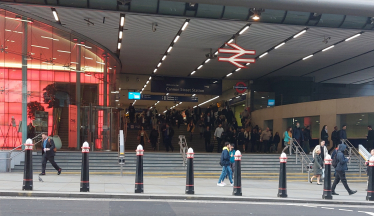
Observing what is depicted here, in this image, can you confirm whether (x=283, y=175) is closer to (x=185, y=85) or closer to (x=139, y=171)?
(x=139, y=171)

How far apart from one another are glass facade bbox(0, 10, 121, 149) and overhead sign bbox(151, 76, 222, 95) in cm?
989

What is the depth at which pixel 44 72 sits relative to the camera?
19.8 metres

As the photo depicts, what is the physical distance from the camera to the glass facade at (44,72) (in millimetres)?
17766

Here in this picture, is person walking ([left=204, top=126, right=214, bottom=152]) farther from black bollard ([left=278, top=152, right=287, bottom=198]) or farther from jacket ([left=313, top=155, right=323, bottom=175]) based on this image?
black bollard ([left=278, top=152, right=287, bottom=198])

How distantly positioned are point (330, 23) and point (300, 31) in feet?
8.09

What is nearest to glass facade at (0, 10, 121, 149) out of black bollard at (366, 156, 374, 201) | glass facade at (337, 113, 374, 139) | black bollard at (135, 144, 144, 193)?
black bollard at (135, 144, 144, 193)

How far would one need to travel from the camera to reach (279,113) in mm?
32188

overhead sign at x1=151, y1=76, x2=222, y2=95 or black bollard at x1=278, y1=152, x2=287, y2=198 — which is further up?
overhead sign at x1=151, y1=76, x2=222, y2=95

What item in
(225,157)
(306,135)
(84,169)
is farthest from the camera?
(306,135)

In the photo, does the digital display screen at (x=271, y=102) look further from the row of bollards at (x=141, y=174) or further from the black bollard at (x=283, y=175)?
the black bollard at (x=283, y=175)

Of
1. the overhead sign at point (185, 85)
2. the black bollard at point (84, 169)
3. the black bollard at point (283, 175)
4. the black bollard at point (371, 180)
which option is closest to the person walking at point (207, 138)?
the overhead sign at point (185, 85)

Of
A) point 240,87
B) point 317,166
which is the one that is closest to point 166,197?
point 317,166

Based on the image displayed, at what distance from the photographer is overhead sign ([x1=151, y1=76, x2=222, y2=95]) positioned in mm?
34844

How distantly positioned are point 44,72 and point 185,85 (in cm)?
1665
